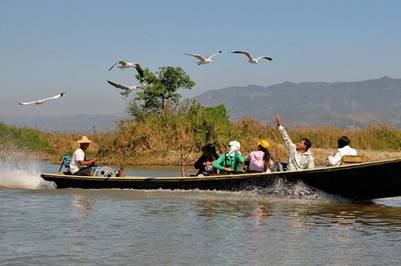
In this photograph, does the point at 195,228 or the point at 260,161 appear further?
the point at 260,161

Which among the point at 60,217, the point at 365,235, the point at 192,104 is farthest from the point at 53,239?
the point at 192,104

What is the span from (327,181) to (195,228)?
471cm

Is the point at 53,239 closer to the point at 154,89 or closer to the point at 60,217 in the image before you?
the point at 60,217

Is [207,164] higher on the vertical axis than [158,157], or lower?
lower

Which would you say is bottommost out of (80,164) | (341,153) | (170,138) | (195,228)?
(195,228)

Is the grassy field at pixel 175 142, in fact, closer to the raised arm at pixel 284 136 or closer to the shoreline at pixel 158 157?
the shoreline at pixel 158 157

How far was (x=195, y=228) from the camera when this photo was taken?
39.1 ft

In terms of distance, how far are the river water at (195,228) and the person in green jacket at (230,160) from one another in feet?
2.18

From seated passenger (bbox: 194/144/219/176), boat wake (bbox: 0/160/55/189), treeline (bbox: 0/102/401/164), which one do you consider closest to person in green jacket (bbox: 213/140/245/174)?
seated passenger (bbox: 194/144/219/176)

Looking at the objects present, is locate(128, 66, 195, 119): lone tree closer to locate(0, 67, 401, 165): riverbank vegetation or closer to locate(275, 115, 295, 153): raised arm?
locate(0, 67, 401, 165): riverbank vegetation

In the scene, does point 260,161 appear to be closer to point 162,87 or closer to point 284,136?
point 284,136

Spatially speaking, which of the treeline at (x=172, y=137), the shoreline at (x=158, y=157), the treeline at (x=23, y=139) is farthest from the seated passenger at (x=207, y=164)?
the treeline at (x=23, y=139)

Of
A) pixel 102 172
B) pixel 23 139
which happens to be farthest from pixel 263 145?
pixel 23 139

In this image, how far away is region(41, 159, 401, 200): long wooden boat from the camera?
1513 cm
